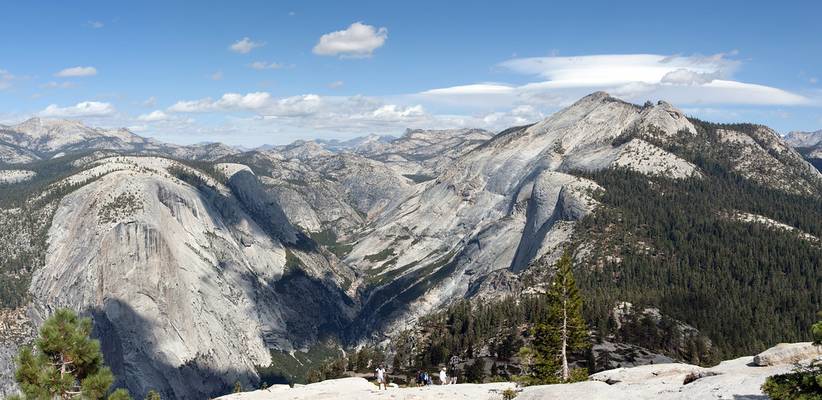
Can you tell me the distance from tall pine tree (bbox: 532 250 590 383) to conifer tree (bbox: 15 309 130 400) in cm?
5043

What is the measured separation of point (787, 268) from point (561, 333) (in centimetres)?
15160

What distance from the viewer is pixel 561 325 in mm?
73312

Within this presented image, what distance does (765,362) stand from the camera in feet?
142

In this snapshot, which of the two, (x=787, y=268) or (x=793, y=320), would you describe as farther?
(x=787, y=268)

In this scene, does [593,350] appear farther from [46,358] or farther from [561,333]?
[46,358]

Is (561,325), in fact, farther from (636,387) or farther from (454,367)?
(454,367)

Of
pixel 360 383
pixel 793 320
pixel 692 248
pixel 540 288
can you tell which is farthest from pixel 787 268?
pixel 360 383

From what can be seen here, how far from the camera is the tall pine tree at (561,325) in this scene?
234 ft

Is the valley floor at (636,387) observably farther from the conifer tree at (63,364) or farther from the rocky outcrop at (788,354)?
the conifer tree at (63,364)

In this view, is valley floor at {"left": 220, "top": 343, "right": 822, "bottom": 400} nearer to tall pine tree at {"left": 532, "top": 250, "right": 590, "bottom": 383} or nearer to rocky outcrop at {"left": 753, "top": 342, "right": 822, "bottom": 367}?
rocky outcrop at {"left": 753, "top": 342, "right": 822, "bottom": 367}

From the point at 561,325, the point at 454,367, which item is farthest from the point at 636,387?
the point at 454,367

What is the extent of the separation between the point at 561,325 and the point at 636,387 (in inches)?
1156

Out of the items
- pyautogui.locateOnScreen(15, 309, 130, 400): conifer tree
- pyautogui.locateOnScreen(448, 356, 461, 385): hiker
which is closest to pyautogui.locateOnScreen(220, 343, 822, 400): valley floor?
pyautogui.locateOnScreen(15, 309, 130, 400): conifer tree

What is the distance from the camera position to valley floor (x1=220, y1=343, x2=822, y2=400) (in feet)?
123
